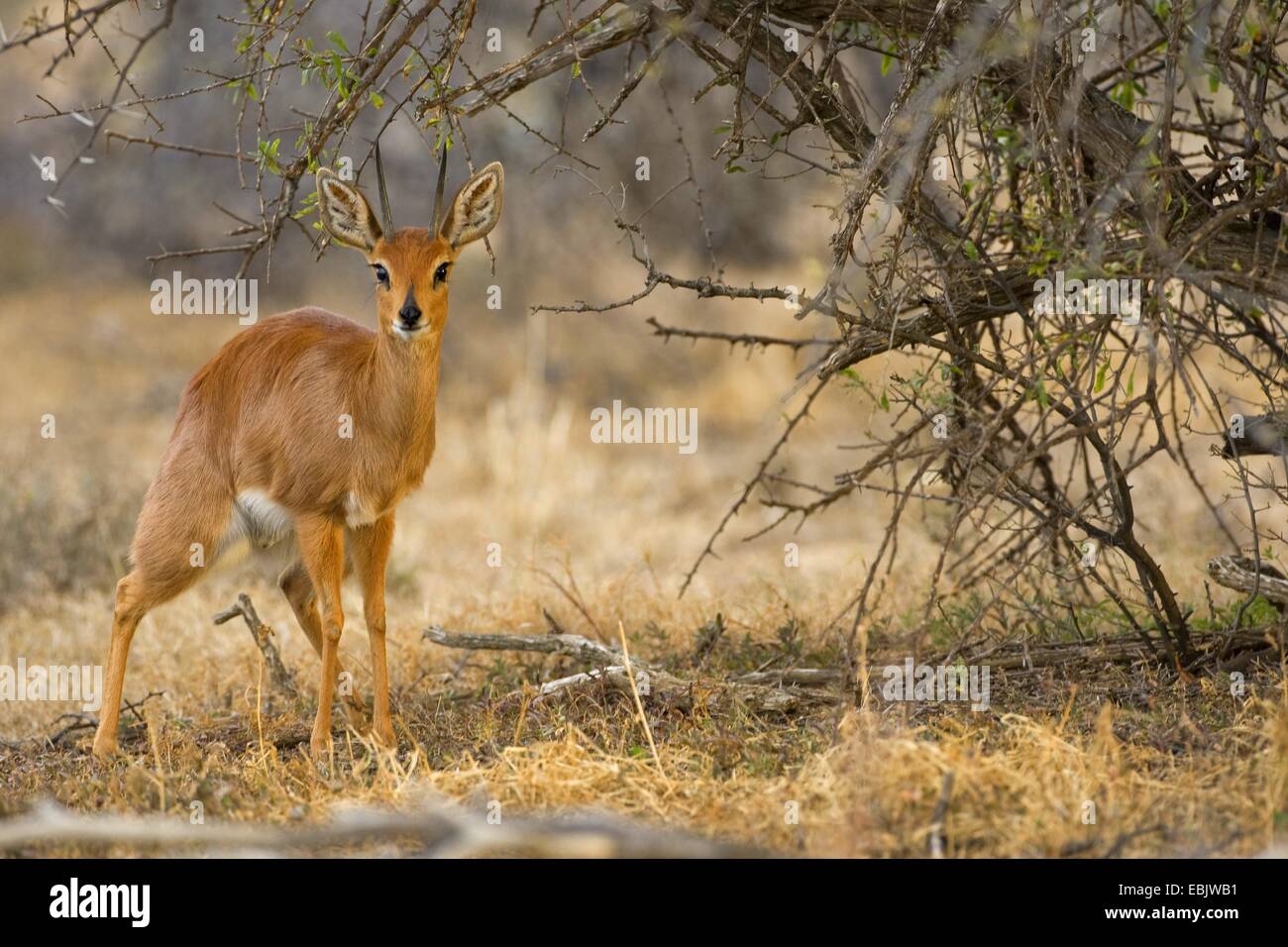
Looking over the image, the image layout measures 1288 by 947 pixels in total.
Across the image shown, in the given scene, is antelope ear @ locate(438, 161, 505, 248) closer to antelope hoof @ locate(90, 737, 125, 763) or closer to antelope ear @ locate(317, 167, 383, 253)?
antelope ear @ locate(317, 167, 383, 253)

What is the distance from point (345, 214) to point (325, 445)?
2.95 feet

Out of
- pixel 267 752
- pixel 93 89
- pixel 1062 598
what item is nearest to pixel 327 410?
pixel 267 752

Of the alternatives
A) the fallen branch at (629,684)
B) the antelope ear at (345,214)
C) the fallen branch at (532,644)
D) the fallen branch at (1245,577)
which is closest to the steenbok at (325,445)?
the antelope ear at (345,214)

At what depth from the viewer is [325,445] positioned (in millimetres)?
5520

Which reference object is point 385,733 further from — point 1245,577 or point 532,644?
point 1245,577

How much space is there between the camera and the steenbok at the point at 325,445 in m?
5.34

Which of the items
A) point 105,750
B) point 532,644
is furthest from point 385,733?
point 105,750

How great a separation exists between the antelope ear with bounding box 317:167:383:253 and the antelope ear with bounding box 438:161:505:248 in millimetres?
272

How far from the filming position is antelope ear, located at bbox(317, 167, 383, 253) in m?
5.15

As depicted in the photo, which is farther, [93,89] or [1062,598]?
[93,89]

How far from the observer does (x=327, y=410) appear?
557 centimetres

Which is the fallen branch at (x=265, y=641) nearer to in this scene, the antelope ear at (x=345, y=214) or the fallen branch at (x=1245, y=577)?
the antelope ear at (x=345, y=214)

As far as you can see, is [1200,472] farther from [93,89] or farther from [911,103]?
[93,89]

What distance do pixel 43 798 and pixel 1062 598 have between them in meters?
4.16
